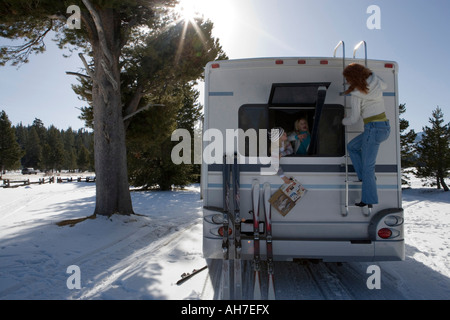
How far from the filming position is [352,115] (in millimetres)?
3865

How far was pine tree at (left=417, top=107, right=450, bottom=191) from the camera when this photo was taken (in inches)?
939

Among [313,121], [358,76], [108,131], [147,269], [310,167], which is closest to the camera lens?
[358,76]

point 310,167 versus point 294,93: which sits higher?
point 294,93

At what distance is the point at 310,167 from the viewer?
402 centimetres

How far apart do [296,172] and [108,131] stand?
231 inches

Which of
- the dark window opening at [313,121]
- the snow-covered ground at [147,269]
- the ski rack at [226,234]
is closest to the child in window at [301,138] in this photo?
the dark window opening at [313,121]

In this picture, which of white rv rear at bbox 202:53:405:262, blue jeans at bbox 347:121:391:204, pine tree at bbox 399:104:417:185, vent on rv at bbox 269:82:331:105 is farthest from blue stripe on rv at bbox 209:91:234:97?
pine tree at bbox 399:104:417:185

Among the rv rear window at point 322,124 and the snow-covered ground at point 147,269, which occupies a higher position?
the rv rear window at point 322,124

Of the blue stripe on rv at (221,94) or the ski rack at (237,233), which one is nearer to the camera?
the ski rack at (237,233)

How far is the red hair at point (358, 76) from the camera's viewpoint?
373cm

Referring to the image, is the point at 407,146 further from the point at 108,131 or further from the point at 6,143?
the point at 6,143

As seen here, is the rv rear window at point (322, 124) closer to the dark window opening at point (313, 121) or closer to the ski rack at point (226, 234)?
the dark window opening at point (313, 121)

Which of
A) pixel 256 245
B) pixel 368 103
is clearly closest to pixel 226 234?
pixel 256 245

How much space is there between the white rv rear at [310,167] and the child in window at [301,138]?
0.42ft
